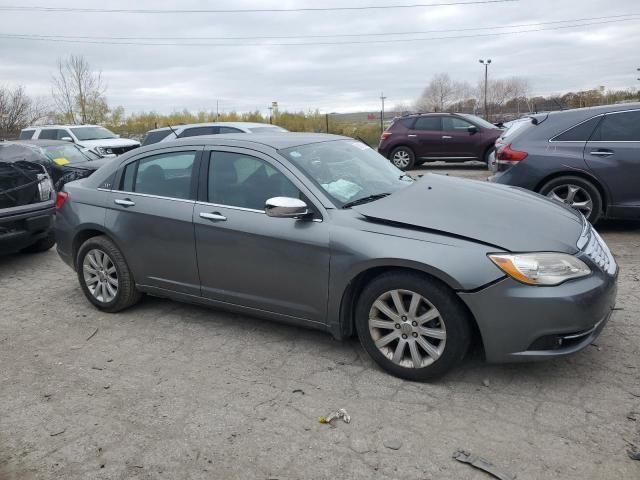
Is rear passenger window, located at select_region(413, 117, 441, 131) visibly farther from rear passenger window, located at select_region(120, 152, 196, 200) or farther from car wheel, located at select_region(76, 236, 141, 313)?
car wheel, located at select_region(76, 236, 141, 313)

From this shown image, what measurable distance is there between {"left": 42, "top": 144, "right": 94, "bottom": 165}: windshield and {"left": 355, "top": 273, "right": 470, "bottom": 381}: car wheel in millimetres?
9757

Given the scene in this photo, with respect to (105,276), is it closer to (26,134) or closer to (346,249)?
(346,249)

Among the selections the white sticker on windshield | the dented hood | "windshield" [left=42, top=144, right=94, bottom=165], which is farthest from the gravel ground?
"windshield" [left=42, top=144, right=94, bottom=165]

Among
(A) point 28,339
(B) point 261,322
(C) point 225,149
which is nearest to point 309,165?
(C) point 225,149

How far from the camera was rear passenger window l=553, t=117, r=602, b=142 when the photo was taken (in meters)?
6.75

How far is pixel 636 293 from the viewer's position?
4.74m

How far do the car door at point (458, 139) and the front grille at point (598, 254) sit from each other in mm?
11944

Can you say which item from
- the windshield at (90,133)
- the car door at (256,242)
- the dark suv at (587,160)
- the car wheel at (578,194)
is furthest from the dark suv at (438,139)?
the car door at (256,242)

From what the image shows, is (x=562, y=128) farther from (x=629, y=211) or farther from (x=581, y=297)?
(x=581, y=297)

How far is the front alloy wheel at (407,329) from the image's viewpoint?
3.30m

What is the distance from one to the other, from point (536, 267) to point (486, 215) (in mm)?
532

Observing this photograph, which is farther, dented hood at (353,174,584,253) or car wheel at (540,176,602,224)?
car wheel at (540,176,602,224)

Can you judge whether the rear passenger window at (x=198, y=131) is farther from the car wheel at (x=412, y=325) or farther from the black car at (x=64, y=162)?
the car wheel at (x=412, y=325)

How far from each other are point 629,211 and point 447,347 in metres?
4.53
